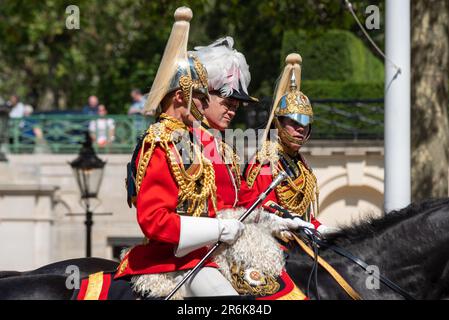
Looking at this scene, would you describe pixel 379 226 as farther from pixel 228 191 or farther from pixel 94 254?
pixel 94 254

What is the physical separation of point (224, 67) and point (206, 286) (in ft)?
4.03

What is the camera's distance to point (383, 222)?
6.79 metres

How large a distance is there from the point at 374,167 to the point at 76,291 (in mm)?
12154

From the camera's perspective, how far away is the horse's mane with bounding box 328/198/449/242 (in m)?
6.71

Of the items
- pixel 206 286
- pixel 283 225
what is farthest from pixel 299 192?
pixel 206 286

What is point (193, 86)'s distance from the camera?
6.29 m

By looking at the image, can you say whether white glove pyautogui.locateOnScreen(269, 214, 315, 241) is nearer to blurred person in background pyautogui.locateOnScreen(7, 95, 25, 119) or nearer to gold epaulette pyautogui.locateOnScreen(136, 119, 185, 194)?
gold epaulette pyautogui.locateOnScreen(136, 119, 185, 194)

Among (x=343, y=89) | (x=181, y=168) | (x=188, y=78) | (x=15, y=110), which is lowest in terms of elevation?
(x=181, y=168)

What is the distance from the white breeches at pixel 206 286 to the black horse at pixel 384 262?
1.68 ft

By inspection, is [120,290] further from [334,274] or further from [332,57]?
[332,57]

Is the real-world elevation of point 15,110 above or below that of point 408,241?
above

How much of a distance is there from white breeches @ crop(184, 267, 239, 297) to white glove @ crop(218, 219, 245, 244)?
22cm

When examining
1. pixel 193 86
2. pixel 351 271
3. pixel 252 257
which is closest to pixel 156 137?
pixel 193 86

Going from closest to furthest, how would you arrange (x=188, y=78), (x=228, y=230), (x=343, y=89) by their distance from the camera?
(x=228, y=230) → (x=188, y=78) → (x=343, y=89)
